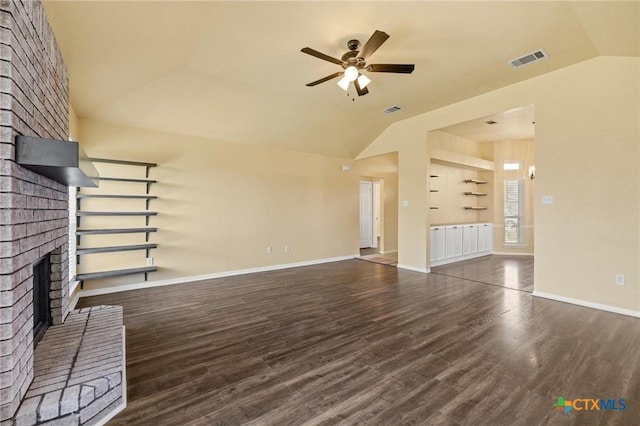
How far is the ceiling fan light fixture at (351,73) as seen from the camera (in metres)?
3.02

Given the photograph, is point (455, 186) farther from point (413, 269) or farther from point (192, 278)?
point (192, 278)

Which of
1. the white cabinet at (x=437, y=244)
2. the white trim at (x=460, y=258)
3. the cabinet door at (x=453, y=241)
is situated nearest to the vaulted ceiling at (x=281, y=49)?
the white cabinet at (x=437, y=244)

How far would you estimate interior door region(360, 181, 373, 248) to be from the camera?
8805 mm

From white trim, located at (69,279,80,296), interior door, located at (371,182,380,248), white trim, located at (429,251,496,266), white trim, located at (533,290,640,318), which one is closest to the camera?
white trim, located at (533,290,640,318)

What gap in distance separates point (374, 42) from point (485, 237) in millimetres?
6673

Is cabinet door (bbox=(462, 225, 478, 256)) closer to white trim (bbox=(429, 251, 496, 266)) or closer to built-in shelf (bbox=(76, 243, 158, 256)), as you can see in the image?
white trim (bbox=(429, 251, 496, 266))

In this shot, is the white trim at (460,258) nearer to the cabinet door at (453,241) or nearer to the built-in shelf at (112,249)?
the cabinet door at (453,241)

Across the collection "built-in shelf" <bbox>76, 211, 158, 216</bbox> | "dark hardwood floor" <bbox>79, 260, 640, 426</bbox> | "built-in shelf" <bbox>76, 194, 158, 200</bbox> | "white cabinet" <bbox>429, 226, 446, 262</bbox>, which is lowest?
"dark hardwood floor" <bbox>79, 260, 640, 426</bbox>

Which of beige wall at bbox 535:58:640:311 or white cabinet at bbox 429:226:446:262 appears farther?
white cabinet at bbox 429:226:446:262

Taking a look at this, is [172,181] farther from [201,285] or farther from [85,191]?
[201,285]

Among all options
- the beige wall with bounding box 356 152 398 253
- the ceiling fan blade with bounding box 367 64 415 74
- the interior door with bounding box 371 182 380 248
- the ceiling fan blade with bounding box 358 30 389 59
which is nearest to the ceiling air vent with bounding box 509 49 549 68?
the ceiling fan blade with bounding box 367 64 415 74

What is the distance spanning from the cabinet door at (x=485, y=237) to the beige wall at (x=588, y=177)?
3.42 metres

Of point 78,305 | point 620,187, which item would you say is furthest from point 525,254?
point 78,305

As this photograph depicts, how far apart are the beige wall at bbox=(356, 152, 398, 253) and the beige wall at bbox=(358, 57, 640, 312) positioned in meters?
3.52
